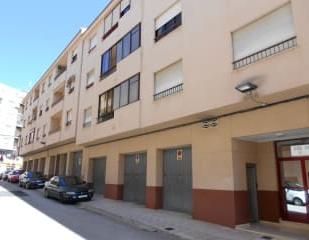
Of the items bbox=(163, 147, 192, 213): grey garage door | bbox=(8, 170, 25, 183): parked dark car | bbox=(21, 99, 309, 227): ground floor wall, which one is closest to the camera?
bbox=(21, 99, 309, 227): ground floor wall

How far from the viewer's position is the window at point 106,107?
17.3 m

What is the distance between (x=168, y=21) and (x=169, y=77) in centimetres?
266

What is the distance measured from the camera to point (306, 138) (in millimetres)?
9742

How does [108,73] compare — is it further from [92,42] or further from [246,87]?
[246,87]

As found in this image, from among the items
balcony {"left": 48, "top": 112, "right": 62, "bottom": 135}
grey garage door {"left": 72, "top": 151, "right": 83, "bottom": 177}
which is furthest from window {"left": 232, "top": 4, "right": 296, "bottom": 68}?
balcony {"left": 48, "top": 112, "right": 62, "bottom": 135}

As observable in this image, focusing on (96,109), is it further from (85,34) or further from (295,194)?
Result: (295,194)

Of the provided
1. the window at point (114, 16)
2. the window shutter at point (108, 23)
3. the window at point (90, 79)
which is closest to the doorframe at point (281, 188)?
the window at point (114, 16)

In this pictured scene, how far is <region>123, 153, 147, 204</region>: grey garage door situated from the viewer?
51.9 feet

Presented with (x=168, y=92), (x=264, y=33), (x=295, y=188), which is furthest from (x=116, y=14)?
(x=295, y=188)

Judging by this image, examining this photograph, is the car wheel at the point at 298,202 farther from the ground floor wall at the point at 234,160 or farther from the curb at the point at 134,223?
the curb at the point at 134,223

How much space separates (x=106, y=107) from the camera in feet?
59.0

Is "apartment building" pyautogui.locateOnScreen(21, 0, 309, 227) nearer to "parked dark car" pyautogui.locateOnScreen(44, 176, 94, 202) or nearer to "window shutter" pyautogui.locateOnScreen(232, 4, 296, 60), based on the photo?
"window shutter" pyautogui.locateOnScreen(232, 4, 296, 60)

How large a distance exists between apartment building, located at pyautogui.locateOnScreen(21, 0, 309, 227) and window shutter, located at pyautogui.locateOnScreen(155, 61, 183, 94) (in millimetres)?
47

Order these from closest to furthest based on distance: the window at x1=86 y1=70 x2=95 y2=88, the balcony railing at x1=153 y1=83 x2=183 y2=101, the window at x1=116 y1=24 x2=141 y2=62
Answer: the balcony railing at x1=153 y1=83 x2=183 y2=101, the window at x1=116 y1=24 x2=141 y2=62, the window at x1=86 y1=70 x2=95 y2=88
